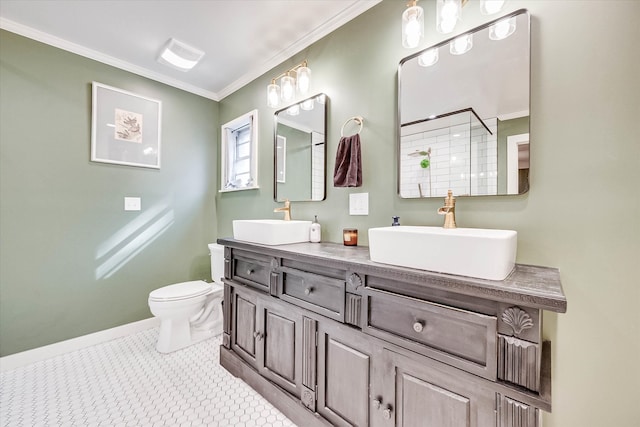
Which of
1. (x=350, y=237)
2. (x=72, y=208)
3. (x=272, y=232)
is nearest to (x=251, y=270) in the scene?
(x=272, y=232)

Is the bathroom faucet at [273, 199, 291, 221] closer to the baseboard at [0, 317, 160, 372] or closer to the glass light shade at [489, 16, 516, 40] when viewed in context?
the glass light shade at [489, 16, 516, 40]

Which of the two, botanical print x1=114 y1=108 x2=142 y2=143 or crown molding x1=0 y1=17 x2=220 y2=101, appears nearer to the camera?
crown molding x1=0 y1=17 x2=220 y2=101

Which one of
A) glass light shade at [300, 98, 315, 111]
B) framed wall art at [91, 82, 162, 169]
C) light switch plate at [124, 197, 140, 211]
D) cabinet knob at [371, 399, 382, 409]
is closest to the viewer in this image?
cabinet knob at [371, 399, 382, 409]

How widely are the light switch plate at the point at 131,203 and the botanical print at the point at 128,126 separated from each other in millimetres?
516

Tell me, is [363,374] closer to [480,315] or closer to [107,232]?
[480,315]

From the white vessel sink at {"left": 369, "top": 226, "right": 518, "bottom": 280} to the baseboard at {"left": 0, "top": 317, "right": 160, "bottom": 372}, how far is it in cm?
244

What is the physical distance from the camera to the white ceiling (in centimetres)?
162

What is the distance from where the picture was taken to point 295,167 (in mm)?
2008

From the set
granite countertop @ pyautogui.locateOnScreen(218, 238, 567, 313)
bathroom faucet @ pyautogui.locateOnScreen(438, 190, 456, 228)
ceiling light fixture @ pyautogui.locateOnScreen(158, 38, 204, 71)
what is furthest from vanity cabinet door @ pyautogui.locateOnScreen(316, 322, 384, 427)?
ceiling light fixture @ pyautogui.locateOnScreen(158, 38, 204, 71)

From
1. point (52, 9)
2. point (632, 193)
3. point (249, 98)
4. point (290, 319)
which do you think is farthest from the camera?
point (249, 98)

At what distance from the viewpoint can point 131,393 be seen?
5.20ft

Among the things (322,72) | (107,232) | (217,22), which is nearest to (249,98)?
(217,22)

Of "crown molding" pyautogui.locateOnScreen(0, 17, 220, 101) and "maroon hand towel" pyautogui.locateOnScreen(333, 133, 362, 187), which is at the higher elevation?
"crown molding" pyautogui.locateOnScreen(0, 17, 220, 101)

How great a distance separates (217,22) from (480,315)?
2.18 m
